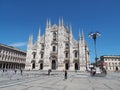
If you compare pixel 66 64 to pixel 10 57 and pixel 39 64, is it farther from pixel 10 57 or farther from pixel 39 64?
pixel 10 57

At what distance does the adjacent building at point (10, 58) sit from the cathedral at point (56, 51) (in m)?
13.5

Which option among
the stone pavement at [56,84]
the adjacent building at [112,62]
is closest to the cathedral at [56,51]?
the stone pavement at [56,84]

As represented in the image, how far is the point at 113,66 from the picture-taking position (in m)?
79.6

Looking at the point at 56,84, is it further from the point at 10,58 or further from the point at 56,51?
the point at 10,58

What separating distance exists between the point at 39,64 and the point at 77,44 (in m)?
16.9

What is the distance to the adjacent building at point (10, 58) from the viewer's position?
5634 centimetres

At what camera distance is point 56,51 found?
49.8 metres

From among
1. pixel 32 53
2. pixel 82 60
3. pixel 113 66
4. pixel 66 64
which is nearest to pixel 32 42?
pixel 32 53

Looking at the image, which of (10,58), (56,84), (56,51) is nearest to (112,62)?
(56,51)

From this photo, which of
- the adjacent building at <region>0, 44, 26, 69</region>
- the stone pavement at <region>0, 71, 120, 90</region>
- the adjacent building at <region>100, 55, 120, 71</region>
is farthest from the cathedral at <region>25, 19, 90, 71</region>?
the adjacent building at <region>100, 55, 120, 71</region>

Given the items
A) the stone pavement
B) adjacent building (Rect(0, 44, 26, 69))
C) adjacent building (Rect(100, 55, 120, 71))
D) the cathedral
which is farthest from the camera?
adjacent building (Rect(100, 55, 120, 71))

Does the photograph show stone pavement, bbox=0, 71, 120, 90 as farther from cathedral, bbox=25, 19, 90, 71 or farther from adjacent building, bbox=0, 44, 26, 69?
adjacent building, bbox=0, 44, 26, 69

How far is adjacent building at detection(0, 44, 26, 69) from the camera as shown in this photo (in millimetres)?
56344

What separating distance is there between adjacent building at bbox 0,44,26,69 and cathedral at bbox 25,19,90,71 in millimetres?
13520
